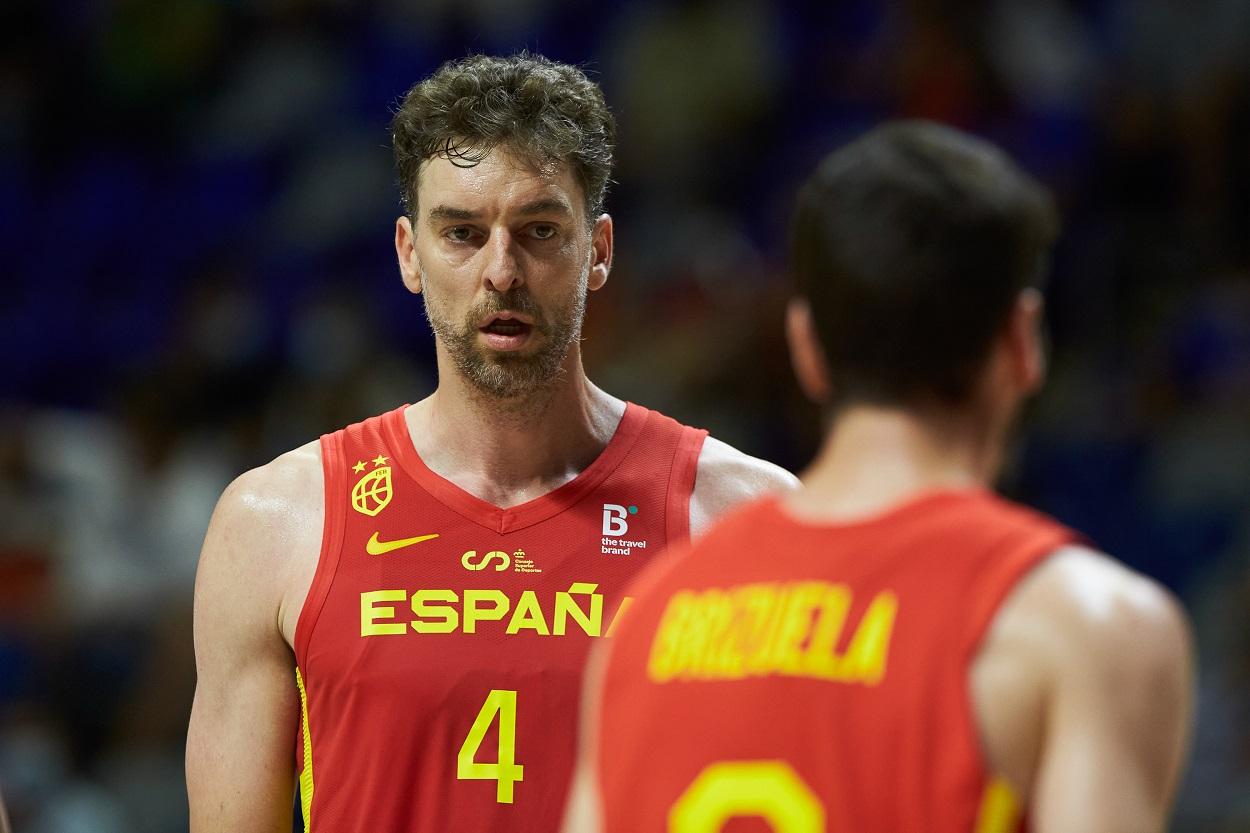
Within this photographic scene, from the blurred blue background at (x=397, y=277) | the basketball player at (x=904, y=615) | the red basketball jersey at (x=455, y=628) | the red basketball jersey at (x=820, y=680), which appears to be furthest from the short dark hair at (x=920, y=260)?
the blurred blue background at (x=397, y=277)

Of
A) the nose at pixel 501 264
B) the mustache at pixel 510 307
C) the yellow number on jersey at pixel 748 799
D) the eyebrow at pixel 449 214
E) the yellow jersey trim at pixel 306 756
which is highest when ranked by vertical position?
the eyebrow at pixel 449 214

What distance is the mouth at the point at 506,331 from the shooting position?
4289 mm

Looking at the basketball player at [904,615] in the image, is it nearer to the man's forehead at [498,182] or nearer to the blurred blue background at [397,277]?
the man's forehead at [498,182]

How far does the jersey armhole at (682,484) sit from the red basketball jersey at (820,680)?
1.75m

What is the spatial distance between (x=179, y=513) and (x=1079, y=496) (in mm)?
4251

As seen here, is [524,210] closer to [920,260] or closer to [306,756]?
[306,756]

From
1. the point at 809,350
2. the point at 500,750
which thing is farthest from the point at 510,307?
the point at 809,350

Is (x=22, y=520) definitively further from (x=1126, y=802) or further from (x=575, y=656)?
(x=1126, y=802)

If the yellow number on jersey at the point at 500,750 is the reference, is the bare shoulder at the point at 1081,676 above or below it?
above

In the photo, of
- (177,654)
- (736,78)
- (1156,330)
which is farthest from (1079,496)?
(177,654)

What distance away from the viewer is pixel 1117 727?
2240 mm

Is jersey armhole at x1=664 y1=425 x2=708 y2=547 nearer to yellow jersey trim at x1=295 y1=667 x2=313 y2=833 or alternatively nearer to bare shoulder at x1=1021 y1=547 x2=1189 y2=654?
yellow jersey trim at x1=295 y1=667 x2=313 y2=833

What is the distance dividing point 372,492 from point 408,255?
62 centimetres

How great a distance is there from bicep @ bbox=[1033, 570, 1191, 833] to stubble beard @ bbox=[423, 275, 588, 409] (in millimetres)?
2245
